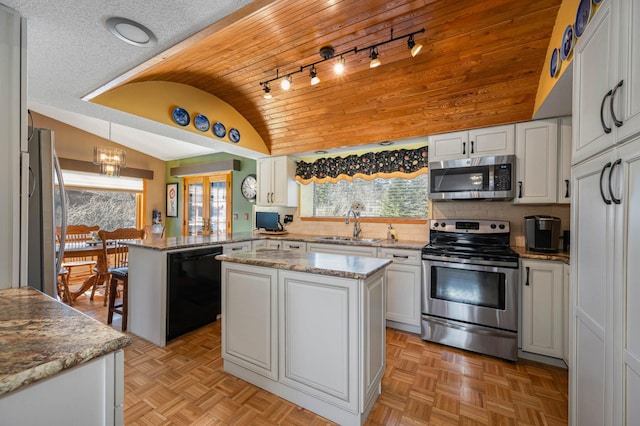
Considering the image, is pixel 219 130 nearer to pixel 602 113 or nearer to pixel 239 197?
Result: pixel 239 197

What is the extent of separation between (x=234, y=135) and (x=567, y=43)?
3356 mm

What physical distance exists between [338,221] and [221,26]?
10.0ft

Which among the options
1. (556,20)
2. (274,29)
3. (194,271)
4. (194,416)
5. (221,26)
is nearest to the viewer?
(221,26)

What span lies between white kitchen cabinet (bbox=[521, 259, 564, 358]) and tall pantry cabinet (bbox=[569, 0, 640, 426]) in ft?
3.57

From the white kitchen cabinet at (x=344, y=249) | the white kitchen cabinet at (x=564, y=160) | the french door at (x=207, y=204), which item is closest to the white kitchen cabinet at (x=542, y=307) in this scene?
the white kitchen cabinet at (x=564, y=160)

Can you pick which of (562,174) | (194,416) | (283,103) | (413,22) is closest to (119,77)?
(283,103)

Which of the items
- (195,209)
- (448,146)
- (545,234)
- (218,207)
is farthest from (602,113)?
(195,209)

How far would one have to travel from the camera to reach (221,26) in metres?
1.47

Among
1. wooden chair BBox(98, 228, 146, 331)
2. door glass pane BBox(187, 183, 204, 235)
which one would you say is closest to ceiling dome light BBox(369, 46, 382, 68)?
wooden chair BBox(98, 228, 146, 331)

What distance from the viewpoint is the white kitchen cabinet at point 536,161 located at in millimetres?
2594

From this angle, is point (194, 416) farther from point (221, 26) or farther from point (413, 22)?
point (413, 22)

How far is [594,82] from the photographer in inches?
48.3

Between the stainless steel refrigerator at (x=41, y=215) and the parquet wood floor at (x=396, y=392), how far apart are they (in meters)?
0.99

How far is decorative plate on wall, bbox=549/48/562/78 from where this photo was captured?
1.92m
